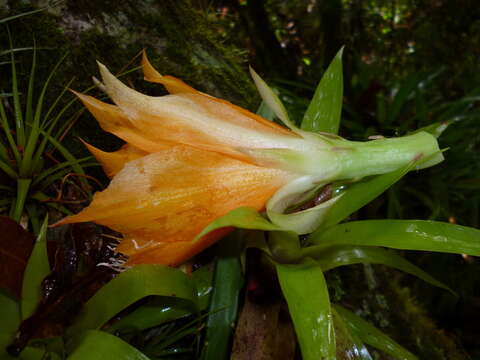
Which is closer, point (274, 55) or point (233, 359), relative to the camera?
point (233, 359)

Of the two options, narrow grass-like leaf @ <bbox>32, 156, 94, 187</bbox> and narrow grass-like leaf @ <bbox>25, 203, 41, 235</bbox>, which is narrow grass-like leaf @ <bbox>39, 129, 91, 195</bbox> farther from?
narrow grass-like leaf @ <bbox>25, 203, 41, 235</bbox>

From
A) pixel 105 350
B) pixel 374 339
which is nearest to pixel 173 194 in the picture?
pixel 105 350

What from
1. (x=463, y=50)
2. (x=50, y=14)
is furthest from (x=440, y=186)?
(x=50, y=14)

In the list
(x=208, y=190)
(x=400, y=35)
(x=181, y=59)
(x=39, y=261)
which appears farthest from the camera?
(x=400, y=35)

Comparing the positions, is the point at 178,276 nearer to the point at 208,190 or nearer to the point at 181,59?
the point at 208,190

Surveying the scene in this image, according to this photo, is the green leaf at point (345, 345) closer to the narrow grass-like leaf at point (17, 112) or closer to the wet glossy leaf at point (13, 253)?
the wet glossy leaf at point (13, 253)

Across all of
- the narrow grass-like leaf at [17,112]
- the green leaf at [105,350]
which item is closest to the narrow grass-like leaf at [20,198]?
the narrow grass-like leaf at [17,112]

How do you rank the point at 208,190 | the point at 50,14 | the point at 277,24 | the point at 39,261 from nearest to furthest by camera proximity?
the point at 208,190
the point at 39,261
the point at 50,14
the point at 277,24
